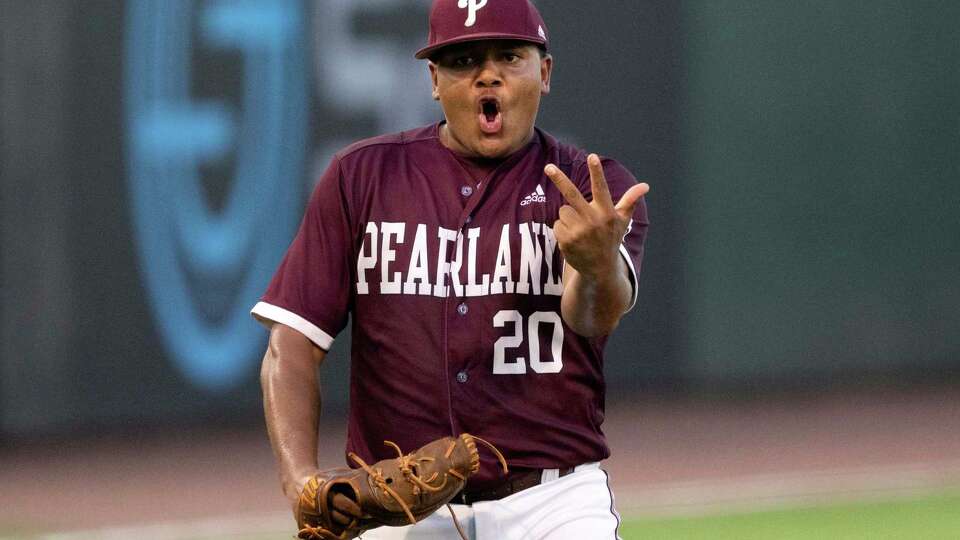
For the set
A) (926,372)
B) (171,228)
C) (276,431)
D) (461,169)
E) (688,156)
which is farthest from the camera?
(926,372)

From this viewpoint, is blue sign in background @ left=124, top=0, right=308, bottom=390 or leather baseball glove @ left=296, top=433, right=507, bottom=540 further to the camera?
blue sign in background @ left=124, top=0, right=308, bottom=390

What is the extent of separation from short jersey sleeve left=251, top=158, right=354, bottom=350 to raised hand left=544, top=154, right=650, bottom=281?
2.36 feet

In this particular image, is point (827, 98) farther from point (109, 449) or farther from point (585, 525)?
point (585, 525)

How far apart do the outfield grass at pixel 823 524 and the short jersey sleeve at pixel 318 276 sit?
430cm

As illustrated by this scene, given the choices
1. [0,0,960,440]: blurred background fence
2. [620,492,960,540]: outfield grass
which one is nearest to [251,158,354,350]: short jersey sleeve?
[620,492,960,540]: outfield grass

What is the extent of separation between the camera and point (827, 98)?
12461 mm

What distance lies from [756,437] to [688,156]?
6.98 ft

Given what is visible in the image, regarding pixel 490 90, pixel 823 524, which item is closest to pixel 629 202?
pixel 490 90

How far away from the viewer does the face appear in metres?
4.34

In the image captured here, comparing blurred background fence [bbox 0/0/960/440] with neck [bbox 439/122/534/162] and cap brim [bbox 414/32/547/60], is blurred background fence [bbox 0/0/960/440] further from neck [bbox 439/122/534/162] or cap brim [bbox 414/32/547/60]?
cap brim [bbox 414/32/547/60]

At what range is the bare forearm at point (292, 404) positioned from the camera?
13.5 feet

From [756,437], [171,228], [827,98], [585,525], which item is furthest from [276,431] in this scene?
[827,98]

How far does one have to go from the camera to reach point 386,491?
396 cm

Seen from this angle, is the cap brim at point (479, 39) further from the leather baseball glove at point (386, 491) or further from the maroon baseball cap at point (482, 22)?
the leather baseball glove at point (386, 491)
